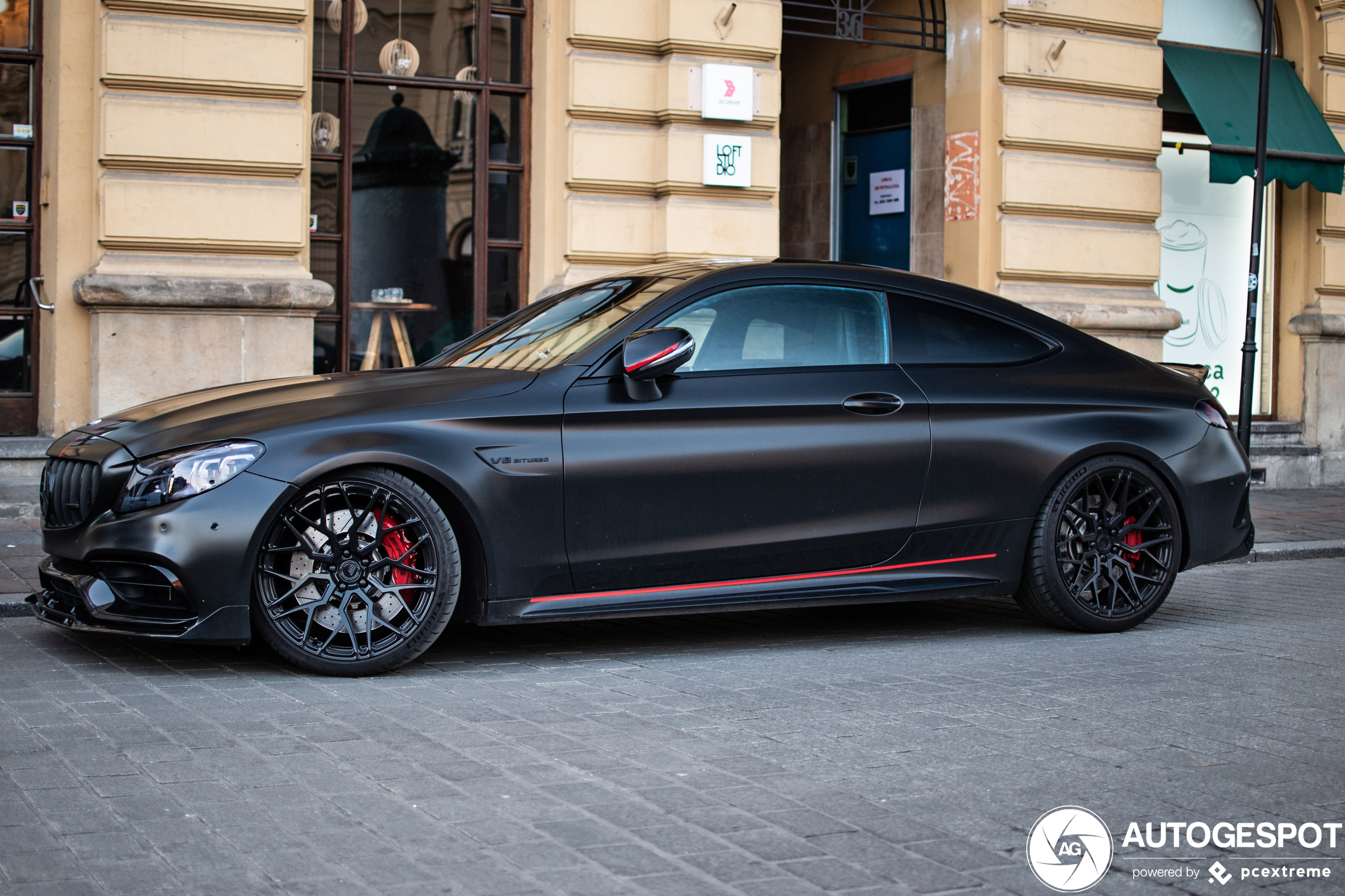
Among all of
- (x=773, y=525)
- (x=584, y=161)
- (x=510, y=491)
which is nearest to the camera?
(x=510, y=491)

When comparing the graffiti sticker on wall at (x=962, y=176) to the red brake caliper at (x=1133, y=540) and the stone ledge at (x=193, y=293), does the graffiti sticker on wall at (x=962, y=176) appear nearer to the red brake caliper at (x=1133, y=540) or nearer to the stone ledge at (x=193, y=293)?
the stone ledge at (x=193, y=293)

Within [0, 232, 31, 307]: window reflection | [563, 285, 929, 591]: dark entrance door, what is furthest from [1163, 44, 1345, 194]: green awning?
[0, 232, 31, 307]: window reflection

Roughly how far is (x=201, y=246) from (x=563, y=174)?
2.74 m

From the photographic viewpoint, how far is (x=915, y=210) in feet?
44.3

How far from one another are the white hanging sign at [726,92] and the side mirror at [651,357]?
6.20 metres

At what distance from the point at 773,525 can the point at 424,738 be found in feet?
5.93

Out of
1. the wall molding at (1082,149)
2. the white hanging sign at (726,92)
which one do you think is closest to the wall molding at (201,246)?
the white hanging sign at (726,92)

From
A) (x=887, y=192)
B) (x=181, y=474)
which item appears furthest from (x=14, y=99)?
(x=887, y=192)

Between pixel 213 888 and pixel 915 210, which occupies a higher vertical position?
pixel 915 210

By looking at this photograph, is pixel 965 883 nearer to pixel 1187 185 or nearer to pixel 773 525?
pixel 773 525

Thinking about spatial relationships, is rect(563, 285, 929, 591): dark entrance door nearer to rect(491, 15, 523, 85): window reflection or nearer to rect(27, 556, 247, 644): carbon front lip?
rect(27, 556, 247, 644): carbon front lip

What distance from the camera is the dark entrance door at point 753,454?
5.44 m

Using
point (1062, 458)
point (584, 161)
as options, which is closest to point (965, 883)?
point (1062, 458)

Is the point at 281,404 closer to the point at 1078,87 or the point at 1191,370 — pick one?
the point at 1191,370
